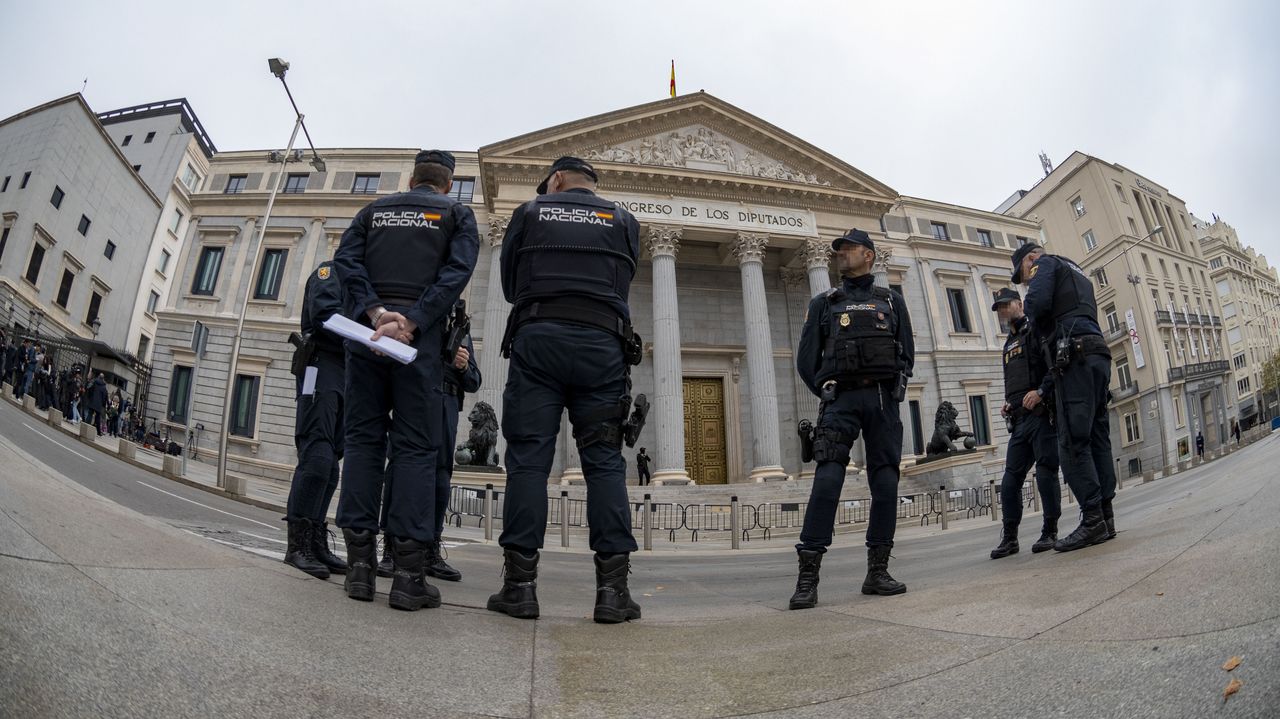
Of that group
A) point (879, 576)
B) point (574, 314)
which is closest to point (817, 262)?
point (879, 576)

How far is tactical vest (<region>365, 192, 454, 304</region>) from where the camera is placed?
3125 mm

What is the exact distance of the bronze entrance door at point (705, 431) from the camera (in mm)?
23953

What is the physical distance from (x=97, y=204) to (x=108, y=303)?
6.12m

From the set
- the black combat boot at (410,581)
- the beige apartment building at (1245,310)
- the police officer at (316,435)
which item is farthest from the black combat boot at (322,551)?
the beige apartment building at (1245,310)

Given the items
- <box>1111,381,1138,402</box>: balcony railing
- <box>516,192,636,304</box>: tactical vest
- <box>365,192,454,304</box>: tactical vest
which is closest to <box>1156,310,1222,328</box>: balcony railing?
<box>1111,381,1138,402</box>: balcony railing

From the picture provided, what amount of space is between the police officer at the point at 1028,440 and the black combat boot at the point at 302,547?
14.8 ft

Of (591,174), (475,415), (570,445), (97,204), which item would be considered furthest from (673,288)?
(591,174)

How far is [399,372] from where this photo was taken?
2.95 metres

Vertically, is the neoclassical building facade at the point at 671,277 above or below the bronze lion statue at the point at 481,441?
above

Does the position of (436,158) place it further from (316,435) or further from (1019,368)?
(1019,368)

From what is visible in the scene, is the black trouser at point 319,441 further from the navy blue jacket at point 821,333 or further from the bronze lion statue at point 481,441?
the bronze lion statue at point 481,441

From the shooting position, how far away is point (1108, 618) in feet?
5.60

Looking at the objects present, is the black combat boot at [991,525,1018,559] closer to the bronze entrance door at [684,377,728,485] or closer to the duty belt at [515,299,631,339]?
the duty belt at [515,299,631,339]

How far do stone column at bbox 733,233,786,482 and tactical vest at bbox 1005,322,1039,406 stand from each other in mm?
14900
